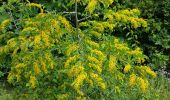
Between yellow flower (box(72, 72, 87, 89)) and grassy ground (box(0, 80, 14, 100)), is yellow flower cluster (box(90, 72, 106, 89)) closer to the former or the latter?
yellow flower (box(72, 72, 87, 89))

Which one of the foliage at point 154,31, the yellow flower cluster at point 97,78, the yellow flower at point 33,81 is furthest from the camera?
the foliage at point 154,31

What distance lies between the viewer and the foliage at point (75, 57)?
4242 mm

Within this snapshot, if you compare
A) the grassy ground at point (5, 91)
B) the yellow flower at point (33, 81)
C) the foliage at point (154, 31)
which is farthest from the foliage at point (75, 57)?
the foliage at point (154, 31)

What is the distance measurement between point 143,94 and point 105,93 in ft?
1.86

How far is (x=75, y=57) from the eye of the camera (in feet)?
13.8

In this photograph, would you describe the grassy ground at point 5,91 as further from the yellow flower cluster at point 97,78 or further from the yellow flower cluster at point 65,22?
the yellow flower cluster at point 97,78

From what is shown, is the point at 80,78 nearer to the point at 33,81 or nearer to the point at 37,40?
the point at 37,40

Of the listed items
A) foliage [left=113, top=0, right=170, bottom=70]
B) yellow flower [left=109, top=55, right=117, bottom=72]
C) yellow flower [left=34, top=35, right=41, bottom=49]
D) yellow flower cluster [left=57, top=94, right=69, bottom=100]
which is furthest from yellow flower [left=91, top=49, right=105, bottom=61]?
foliage [left=113, top=0, right=170, bottom=70]

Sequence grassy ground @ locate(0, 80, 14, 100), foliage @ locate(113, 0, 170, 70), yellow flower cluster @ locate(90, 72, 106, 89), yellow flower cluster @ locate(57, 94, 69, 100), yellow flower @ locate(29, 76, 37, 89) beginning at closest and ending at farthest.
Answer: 1. yellow flower cluster @ locate(90, 72, 106, 89)
2. yellow flower @ locate(29, 76, 37, 89)
3. yellow flower cluster @ locate(57, 94, 69, 100)
4. grassy ground @ locate(0, 80, 14, 100)
5. foliage @ locate(113, 0, 170, 70)

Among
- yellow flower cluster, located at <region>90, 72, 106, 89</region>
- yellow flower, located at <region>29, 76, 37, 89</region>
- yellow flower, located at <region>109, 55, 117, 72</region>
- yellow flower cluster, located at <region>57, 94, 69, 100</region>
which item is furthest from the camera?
yellow flower cluster, located at <region>57, 94, 69, 100</region>

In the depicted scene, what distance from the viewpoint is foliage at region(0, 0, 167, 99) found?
424 cm

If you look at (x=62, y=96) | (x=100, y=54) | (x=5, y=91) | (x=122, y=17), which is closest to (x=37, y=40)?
(x=100, y=54)

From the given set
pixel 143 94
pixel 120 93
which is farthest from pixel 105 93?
pixel 143 94

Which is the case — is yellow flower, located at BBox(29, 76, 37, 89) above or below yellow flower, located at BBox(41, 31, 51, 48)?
below
